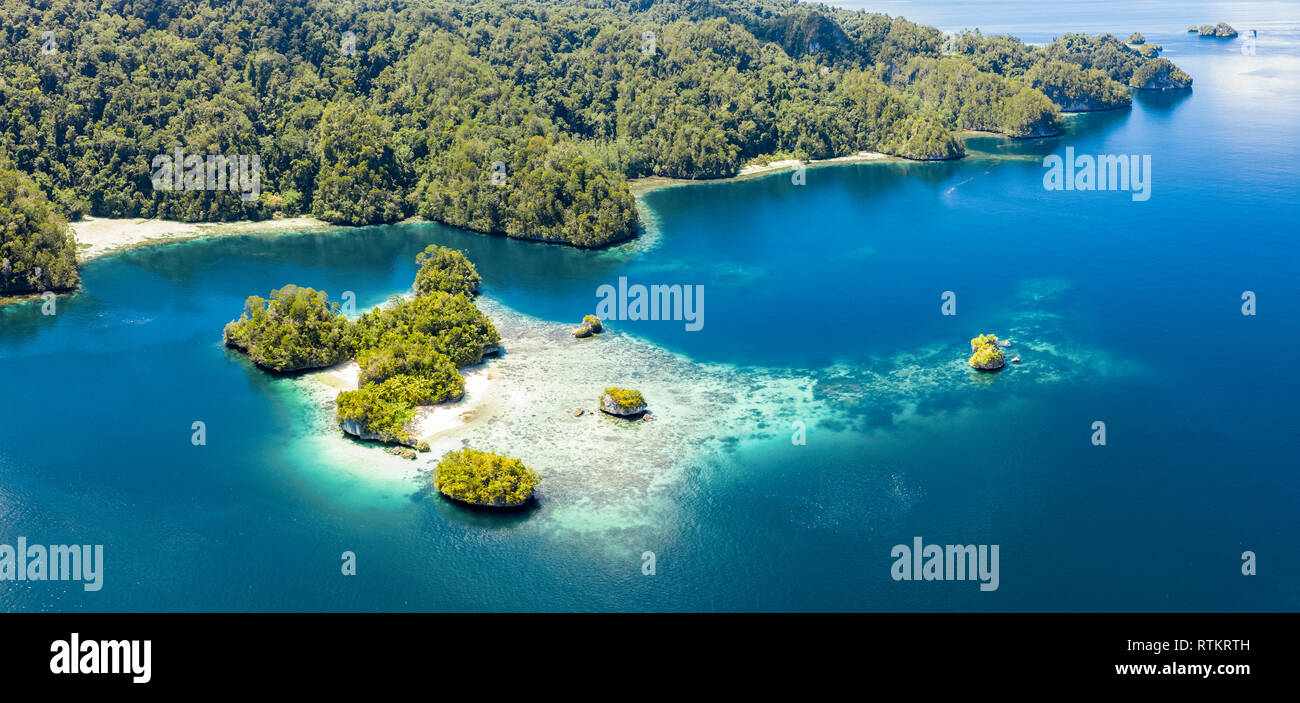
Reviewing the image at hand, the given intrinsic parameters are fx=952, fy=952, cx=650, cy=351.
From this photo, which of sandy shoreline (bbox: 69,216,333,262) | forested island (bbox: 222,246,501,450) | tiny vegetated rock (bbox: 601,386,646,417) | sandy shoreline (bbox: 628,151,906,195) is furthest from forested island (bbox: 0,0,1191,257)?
tiny vegetated rock (bbox: 601,386,646,417)

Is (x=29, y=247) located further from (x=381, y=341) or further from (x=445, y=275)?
(x=381, y=341)

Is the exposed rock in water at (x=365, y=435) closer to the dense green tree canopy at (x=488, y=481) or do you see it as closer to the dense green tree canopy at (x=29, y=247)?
the dense green tree canopy at (x=488, y=481)

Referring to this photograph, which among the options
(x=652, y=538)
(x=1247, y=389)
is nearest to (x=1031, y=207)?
(x=1247, y=389)

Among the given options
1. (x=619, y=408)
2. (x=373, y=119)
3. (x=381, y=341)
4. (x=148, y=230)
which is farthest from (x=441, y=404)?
(x=373, y=119)

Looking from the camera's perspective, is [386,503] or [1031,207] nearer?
[386,503]

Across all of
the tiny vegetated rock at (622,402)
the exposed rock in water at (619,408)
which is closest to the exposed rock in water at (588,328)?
the tiny vegetated rock at (622,402)

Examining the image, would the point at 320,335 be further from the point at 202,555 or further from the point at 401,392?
the point at 202,555

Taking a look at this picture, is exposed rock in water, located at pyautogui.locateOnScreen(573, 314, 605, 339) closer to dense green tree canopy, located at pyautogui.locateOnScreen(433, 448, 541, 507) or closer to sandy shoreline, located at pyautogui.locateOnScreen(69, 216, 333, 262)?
dense green tree canopy, located at pyautogui.locateOnScreen(433, 448, 541, 507)
